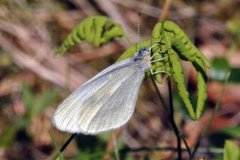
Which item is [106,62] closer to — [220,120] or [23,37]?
[23,37]

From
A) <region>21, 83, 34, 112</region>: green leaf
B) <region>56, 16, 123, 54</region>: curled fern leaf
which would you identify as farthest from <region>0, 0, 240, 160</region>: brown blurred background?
<region>56, 16, 123, 54</region>: curled fern leaf

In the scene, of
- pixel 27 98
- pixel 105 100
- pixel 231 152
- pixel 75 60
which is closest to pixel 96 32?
pixel 105 100

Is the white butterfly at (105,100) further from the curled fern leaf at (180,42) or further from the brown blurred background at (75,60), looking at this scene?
the brown blurred background at (75,60)

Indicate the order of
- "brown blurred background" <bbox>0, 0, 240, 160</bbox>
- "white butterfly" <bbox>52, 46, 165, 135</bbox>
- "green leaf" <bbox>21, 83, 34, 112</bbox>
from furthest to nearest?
1. "brown blurred background" <bbox>0, 0, 240, 160</bbox>
2. "green leaf" <bbox>21, 83, 34, 112</bbox>
3. "white butterfly" <bbox>52, 46, 165, 135</bbox>

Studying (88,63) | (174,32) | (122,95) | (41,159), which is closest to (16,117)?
(41,159)

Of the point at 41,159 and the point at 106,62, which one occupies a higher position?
the point at 106,62

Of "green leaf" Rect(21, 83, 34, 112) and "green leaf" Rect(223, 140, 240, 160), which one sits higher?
"green leaf" Rect(223, 140, 240, 160)

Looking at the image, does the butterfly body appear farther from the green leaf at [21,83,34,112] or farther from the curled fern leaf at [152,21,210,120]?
→ the green leaf at [21,83,34,112]
